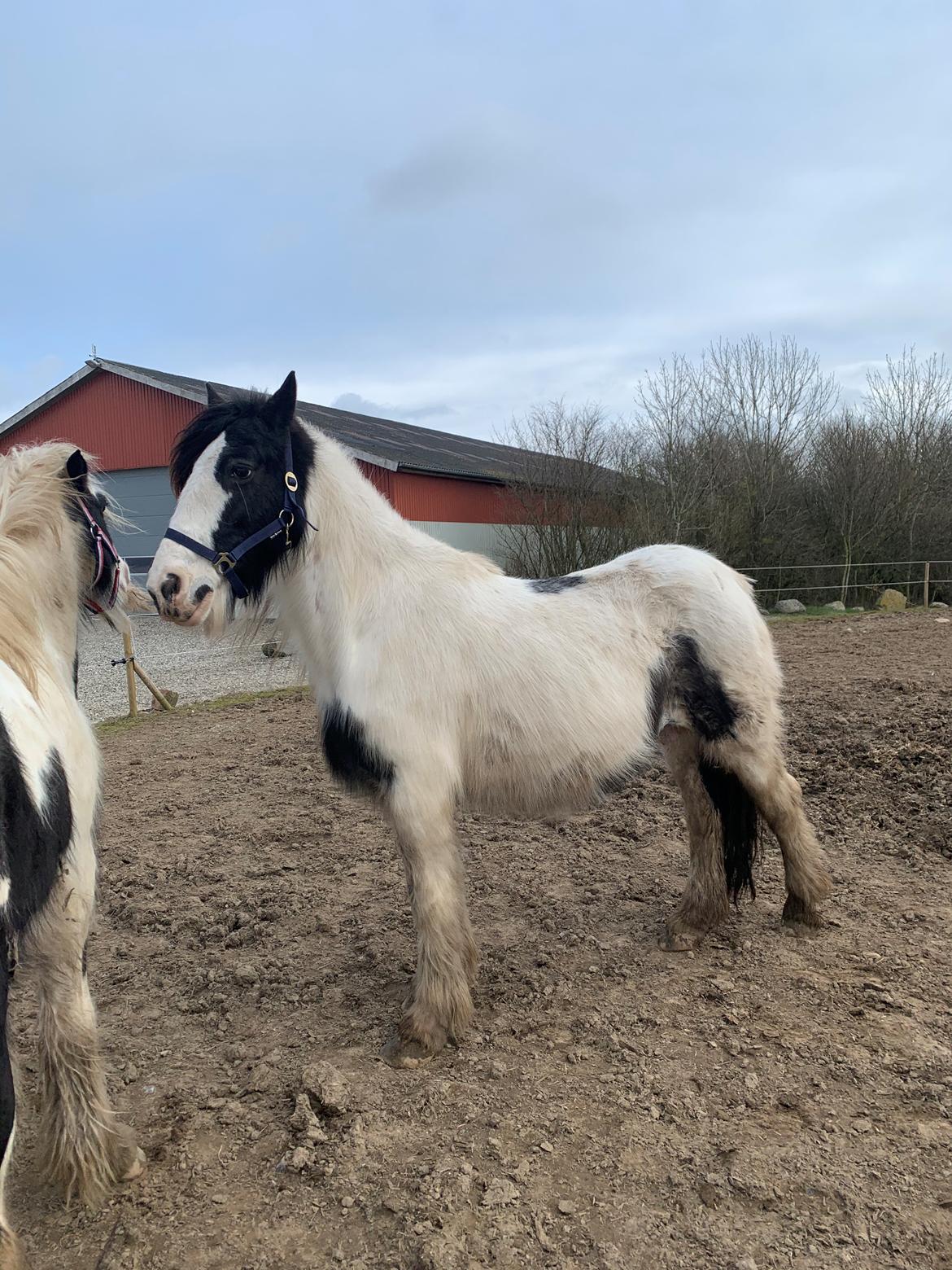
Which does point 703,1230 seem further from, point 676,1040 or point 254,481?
point 254,481

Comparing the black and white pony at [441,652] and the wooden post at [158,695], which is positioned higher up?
the black and white pony at [441,652]

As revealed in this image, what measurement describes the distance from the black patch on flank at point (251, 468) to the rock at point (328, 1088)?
1.69 m

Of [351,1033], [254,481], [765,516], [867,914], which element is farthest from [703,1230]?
[765,516]

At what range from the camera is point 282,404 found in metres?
2.90

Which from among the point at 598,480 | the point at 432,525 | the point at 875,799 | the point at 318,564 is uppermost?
the point at 598,480

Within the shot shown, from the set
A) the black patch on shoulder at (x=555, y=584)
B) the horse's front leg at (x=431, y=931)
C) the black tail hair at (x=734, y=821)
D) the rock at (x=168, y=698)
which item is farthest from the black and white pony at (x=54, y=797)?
the rock at (x=168, y=698)

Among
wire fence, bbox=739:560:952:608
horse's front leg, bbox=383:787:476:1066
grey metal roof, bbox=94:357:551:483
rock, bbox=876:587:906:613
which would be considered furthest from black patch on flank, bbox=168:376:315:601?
wire fence, bbox=739:560:952:608

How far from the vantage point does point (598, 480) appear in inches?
776

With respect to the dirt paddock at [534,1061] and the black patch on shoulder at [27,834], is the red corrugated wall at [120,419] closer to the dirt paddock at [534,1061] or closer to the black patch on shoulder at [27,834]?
the dirt paddock at [534,1061]

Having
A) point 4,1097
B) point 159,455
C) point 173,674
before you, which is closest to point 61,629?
point 4,1097

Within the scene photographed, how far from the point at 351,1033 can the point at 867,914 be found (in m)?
2.42

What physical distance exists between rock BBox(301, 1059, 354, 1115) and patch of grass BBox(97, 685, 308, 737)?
6.55m

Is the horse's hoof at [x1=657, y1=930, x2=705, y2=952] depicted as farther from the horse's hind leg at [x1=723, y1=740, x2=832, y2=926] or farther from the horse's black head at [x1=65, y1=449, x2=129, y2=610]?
the horse's black head at [x1=65, y1=449, x2=129, y2=610]

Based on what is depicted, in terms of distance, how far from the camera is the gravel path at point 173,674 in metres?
10.6
